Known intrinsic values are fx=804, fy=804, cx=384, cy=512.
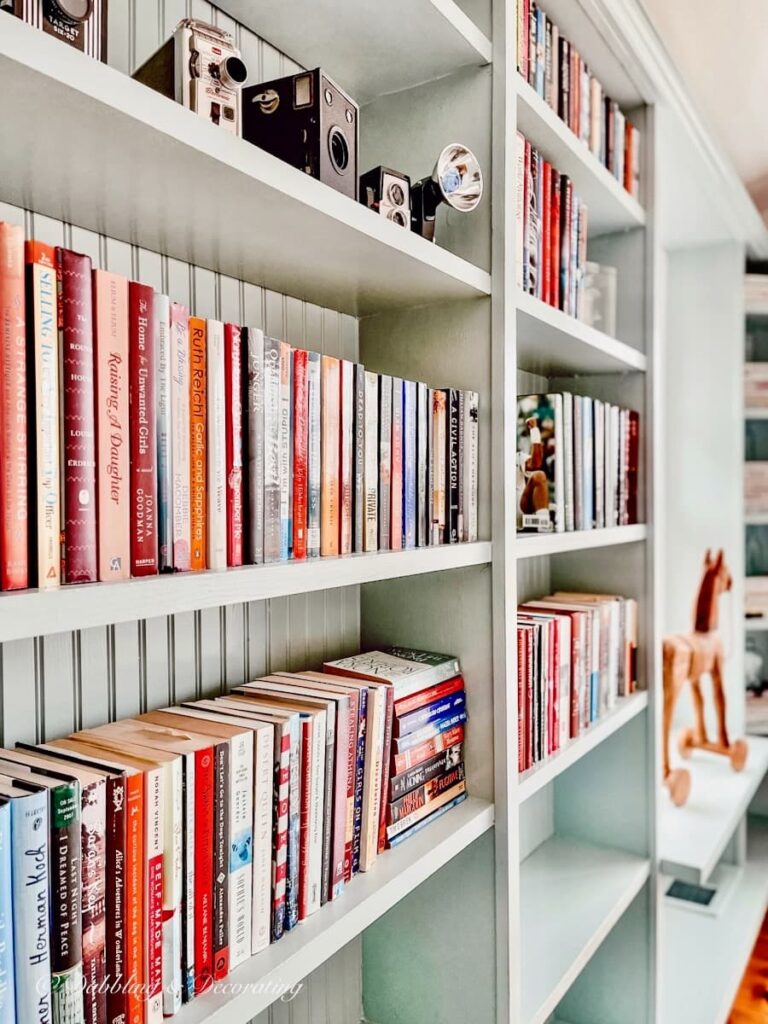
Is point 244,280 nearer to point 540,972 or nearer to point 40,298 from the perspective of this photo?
point 40,298

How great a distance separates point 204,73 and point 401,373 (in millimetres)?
570

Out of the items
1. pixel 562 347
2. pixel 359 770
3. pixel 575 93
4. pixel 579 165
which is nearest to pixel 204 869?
pixel 359 770

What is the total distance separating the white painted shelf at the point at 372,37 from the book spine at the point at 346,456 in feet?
1.51

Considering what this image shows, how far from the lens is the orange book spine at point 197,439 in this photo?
76 cm

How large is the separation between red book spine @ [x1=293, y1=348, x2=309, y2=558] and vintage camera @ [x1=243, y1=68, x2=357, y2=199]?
20 centimetres

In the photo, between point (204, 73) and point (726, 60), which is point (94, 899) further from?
point (726, 60)

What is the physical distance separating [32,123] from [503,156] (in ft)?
2.32

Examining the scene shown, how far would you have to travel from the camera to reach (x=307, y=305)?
3.88 ft

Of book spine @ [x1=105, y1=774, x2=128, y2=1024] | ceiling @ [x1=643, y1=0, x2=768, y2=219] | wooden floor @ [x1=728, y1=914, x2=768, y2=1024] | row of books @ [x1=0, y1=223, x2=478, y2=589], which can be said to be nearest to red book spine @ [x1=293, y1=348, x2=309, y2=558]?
row of books @ [x1=0, y1=223, x2=478, y2=589]

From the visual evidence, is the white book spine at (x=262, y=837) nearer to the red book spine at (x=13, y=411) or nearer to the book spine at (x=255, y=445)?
the book spine at (x=255, y=445)

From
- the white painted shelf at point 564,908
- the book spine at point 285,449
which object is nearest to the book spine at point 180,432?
the book spine at point 285,449

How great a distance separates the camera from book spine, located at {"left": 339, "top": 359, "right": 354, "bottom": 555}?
3.10 feet

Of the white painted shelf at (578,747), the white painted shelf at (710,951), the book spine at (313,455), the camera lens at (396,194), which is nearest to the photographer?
the book spine at (313,455)

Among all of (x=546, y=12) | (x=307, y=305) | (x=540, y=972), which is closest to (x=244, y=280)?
(x=307, y=305)
